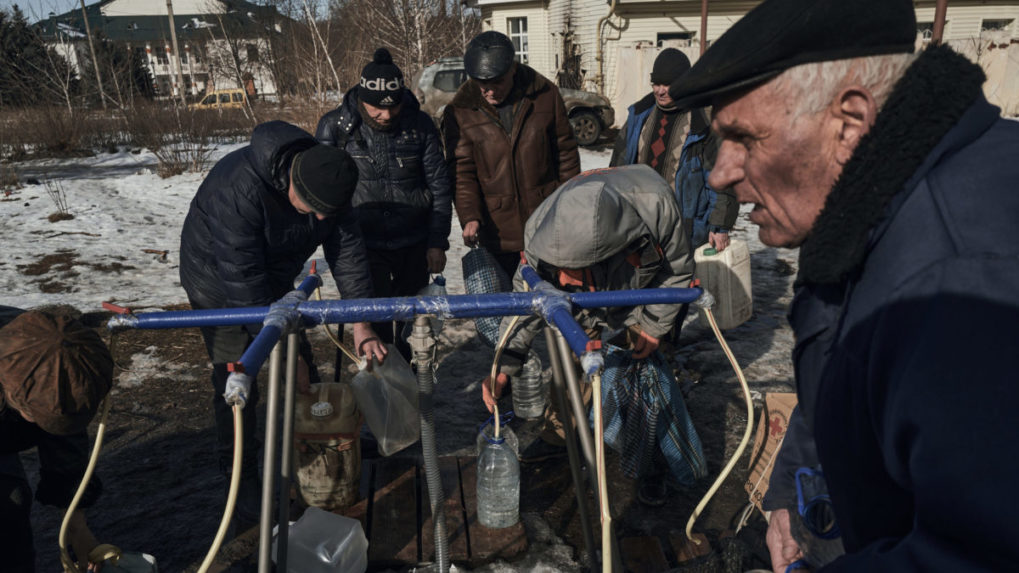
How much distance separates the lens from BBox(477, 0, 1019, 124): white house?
14914 mm

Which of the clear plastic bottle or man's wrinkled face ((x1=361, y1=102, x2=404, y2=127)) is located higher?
man's wrinkled face ((x1=361, y1=102, x2=404, y2=127))

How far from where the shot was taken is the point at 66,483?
2166mm

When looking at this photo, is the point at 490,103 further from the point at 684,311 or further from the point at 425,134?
the point at 684,311

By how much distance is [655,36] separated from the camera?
1641cm

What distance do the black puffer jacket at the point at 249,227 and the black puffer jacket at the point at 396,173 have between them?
634mm

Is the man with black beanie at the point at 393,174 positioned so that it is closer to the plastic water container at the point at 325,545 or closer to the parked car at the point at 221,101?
the plastic water container at the point at 325,545

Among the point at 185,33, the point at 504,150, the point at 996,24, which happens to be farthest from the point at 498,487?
the point at 185,33


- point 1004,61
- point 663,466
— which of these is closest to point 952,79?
point 663,466

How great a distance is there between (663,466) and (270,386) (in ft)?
6.92

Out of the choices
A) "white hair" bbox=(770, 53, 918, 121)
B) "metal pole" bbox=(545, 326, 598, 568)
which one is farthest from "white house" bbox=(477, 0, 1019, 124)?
"white hair" bbox=(770, 53, 918, 121)

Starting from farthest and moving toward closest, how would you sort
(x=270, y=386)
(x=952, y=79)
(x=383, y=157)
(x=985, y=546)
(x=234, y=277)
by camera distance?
(x=383, y=157) → (x=234, y=277) → (x=270, y=386) → (x=952, y=79) → (x=985, y=546)

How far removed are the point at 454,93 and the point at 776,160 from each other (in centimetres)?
1237

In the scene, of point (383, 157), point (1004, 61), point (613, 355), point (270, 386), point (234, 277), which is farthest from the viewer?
point (1004, 61)

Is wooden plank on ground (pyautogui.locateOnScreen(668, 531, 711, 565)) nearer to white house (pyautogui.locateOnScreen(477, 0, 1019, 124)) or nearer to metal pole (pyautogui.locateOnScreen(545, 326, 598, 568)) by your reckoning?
metal pole (pyautogui.locateOnScreen(545, 326, 598, 568))
